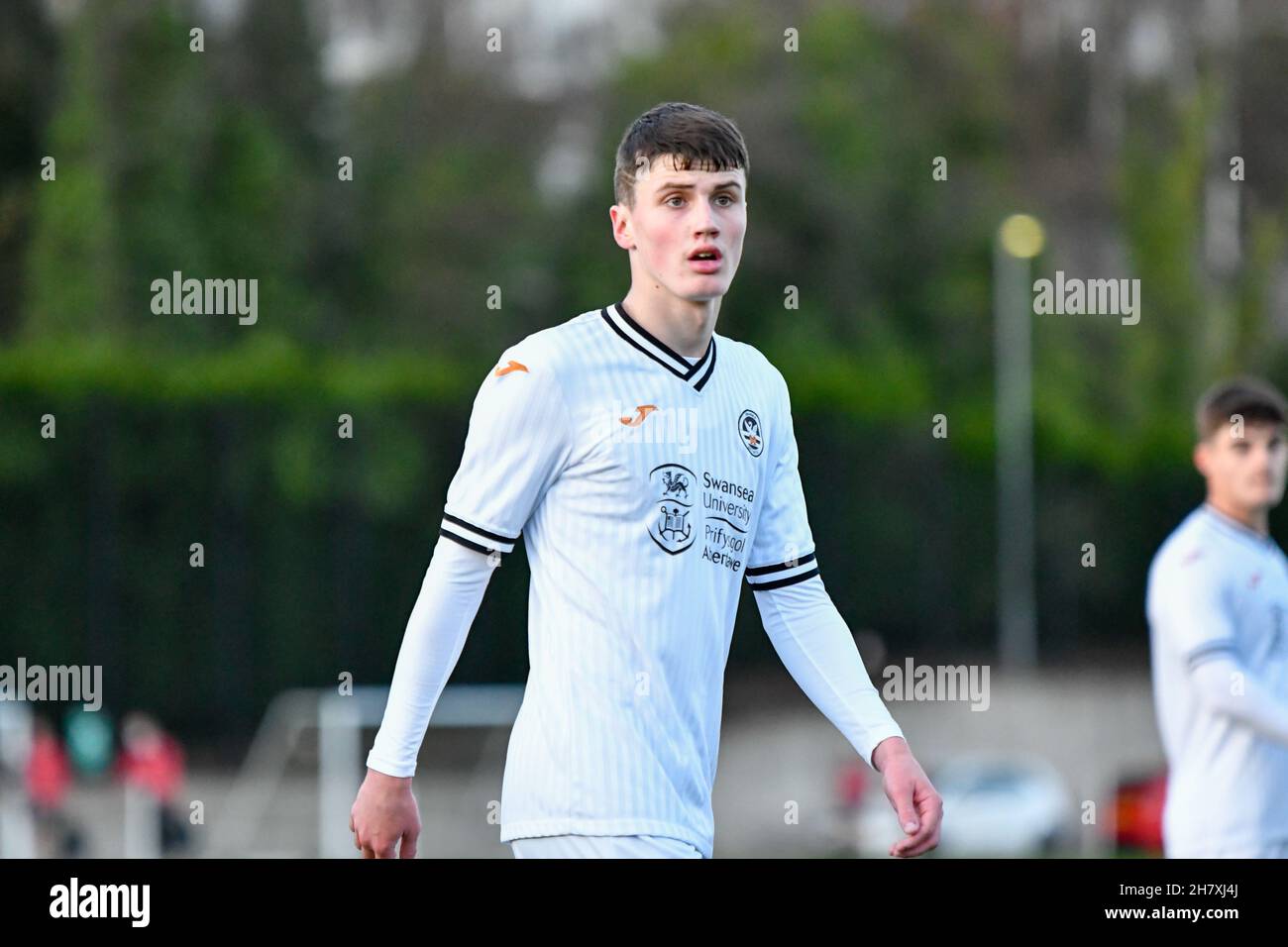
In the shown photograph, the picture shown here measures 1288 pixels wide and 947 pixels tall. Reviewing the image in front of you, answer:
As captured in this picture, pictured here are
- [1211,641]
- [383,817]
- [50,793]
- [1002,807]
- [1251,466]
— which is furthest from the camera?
[1002,807]

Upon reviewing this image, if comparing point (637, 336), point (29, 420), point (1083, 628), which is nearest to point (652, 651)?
point (637, 336)

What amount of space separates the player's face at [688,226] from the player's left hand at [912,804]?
1050mm

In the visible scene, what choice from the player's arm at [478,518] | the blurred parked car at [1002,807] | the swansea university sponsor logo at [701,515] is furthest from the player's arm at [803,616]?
the blurred parked car at [1002,807]

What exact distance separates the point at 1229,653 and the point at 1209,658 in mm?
62

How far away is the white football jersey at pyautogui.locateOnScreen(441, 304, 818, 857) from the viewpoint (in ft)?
13.1

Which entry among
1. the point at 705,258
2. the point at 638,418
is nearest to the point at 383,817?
the point at 638,418

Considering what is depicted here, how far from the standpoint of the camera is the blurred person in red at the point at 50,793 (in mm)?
15914

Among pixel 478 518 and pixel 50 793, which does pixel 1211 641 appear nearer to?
pixel 478 518

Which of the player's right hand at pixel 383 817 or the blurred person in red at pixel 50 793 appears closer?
the player's right hand at pixel 383 817

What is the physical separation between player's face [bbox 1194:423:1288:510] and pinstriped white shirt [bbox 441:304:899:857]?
275cm

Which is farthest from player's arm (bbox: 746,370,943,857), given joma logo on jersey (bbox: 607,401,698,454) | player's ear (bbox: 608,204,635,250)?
player's ear (bbox: 608,204,635,250)

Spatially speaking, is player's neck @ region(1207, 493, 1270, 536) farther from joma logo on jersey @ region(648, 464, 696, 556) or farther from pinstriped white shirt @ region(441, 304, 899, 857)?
joma logo on jersey @ region(648, 464, 696, 556)

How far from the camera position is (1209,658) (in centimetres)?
600

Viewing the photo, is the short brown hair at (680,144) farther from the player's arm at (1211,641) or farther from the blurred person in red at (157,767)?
the blurred person in red at (157,767)
